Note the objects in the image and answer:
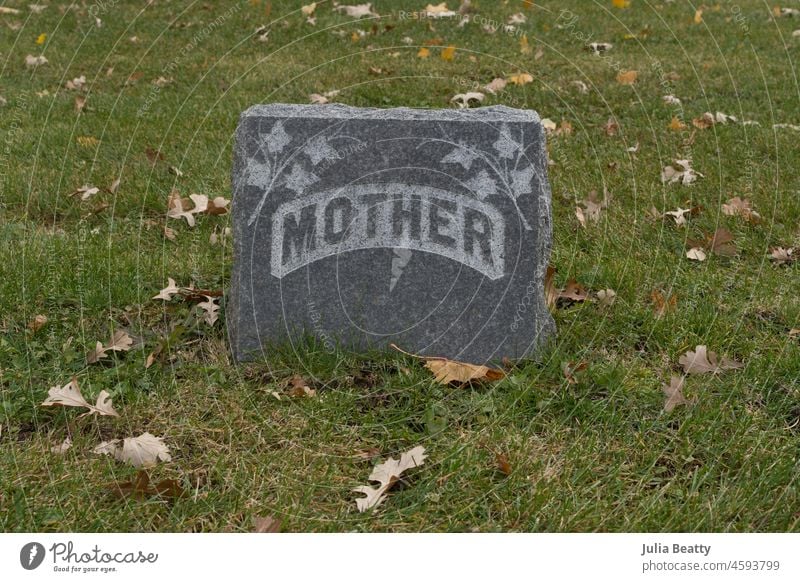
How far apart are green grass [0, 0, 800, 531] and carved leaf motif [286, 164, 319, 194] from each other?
53cm

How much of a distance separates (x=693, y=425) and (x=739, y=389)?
29 cm

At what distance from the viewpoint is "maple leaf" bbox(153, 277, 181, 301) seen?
3041 millimetres

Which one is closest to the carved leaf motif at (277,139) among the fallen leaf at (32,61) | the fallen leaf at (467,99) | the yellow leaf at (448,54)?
the fallen leaf at (467,99)

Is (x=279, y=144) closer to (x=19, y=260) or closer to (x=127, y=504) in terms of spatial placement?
(x=127, y=504)

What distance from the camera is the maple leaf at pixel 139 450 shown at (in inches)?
89.1

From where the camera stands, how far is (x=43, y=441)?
236 cm

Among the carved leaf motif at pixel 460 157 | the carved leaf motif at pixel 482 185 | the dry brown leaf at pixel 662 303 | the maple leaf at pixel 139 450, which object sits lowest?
the maple leaf at pixel 139 450

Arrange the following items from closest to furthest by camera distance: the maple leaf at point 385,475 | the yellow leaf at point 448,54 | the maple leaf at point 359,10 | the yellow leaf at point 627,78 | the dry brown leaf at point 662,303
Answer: the maple leaf at point 385,475 → the dry brown leaf at point 662,303 → the yellow leaf at point 627,78 → the yellow leaf at point 448,54 → the maple leaf at point 359,10

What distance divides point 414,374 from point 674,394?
83cm

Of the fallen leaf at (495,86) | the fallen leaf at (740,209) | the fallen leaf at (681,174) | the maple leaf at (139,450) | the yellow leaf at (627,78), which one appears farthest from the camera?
the yellow leaf at (627,78)

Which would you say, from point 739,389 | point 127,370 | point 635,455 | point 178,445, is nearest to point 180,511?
point 178,445

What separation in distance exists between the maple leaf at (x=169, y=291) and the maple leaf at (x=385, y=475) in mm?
1228

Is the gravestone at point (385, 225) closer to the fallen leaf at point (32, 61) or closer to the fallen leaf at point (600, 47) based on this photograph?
the fallen leaf at point (600, 47)

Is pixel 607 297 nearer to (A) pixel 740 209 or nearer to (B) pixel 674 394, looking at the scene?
(B) pixel 674 394
